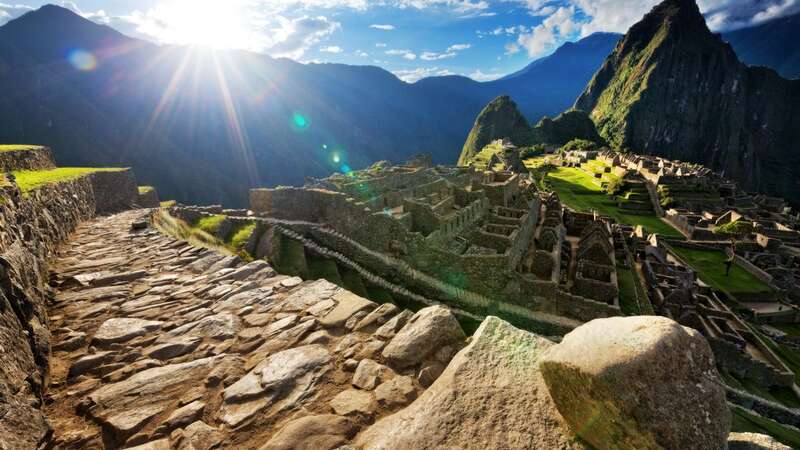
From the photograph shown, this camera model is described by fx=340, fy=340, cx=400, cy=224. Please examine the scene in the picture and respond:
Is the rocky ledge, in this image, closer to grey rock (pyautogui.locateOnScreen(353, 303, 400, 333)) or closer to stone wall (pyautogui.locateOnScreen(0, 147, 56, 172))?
grey rock (pyautogui.locateOnScreen(353, 303, 400, 333))

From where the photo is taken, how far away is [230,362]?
13.7 ft

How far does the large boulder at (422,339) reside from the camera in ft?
12.6

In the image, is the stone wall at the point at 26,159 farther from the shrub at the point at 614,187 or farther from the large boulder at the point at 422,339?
the shrub at the point at 614,187

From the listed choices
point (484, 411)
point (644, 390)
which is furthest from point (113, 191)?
point (644, 390)

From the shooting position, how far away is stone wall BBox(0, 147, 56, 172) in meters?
12.6

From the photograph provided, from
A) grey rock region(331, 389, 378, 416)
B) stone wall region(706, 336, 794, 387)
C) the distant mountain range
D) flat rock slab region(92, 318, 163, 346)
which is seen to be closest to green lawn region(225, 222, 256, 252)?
flat rock slab region(92, 318, 163, 346)

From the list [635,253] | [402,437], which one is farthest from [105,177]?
[635,253]

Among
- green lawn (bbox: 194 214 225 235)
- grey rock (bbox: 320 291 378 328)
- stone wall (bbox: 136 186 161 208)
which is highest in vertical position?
grey rock (bbox: 320 291 378 328)

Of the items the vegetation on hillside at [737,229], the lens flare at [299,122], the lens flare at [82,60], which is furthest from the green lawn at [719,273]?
the lens flare at [82,60]

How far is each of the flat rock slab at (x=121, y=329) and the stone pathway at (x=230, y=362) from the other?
0.05 feet

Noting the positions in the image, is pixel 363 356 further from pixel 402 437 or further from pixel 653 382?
pixel 653 382

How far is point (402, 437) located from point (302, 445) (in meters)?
0.88

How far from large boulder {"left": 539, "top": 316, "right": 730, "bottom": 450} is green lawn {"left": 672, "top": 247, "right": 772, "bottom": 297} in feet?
138

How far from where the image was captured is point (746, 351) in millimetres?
22125
